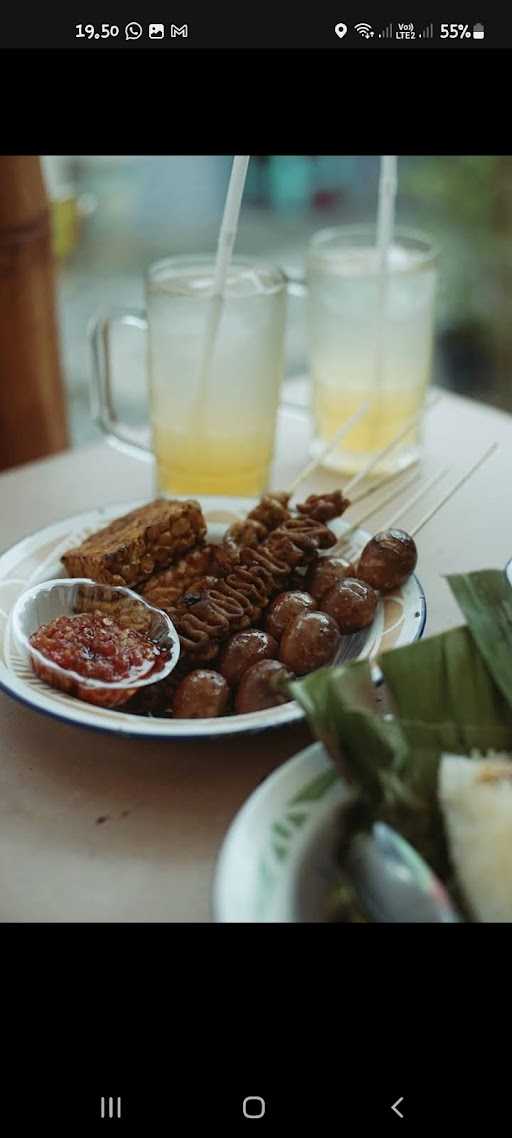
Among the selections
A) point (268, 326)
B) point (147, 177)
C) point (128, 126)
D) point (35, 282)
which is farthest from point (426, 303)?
point (147, 177)

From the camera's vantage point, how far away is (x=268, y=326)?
1.14m

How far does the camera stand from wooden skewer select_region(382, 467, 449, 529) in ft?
3.62

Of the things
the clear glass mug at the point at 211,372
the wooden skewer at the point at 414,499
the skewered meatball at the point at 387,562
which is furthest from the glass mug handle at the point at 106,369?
the skewered meatball at the point at 387,562

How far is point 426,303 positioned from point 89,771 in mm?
723

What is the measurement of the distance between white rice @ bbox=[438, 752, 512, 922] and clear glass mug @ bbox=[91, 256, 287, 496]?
1.96 feet

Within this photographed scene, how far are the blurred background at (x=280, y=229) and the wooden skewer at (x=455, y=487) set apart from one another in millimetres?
336

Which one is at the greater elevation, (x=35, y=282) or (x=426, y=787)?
(x=35, y=282)

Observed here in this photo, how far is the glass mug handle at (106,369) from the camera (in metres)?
1.21

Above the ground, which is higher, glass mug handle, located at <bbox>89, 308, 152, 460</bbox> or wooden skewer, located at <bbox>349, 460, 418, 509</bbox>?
glass mug handle, located at <bbox>89, 308, 152, 460</bbox>

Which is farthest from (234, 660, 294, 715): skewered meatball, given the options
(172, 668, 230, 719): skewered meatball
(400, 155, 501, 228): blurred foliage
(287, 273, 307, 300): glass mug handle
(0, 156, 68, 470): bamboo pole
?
(400, 155, 501, 228): blurred foliage

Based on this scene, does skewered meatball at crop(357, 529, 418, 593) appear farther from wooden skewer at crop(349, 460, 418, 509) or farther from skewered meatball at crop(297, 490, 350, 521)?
wooden skewer at crop(349, 460, 418, 509)
